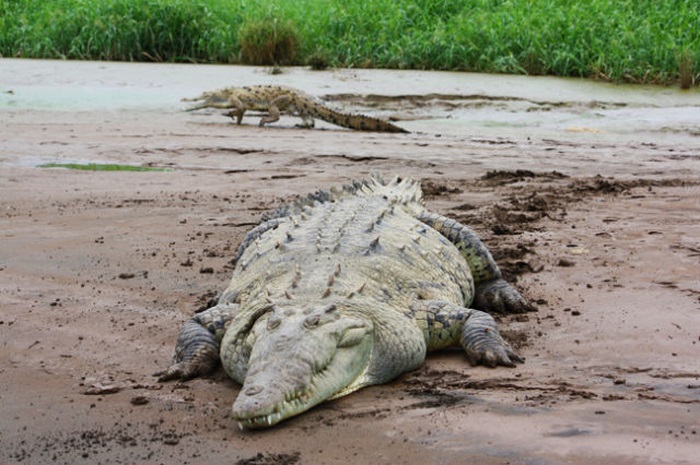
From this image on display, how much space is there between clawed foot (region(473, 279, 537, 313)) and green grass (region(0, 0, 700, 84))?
9.78m

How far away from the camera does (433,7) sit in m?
17.3

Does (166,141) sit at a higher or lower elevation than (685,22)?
lower

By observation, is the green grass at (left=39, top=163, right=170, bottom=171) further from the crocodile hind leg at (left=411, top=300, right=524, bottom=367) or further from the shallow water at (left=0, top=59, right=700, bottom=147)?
the crocodile hind leg at (left=411, top=300, right=524, bottom=367)

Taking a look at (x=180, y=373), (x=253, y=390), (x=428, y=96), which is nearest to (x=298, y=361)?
(x=253, y=390)

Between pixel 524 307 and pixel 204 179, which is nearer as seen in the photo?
pixel 524 307

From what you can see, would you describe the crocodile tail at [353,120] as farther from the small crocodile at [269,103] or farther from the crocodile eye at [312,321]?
the crocodile eye at [312,321]

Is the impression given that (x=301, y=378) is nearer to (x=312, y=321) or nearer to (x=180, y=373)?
(x=312, y=321)

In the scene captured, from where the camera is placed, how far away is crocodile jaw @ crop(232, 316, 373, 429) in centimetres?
301

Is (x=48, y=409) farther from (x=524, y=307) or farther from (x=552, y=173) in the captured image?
(x=552, y=173)

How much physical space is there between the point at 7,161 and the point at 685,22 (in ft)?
34.3

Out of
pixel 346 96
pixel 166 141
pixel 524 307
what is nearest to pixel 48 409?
pixel 524 307

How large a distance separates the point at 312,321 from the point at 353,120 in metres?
8.50

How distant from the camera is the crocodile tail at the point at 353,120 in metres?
11.2

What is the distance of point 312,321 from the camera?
336cm
